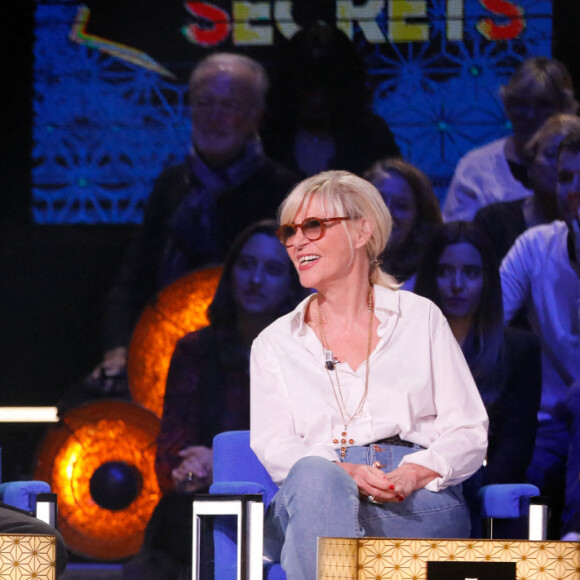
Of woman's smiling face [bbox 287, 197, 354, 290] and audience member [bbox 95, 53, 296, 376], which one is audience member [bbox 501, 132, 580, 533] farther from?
woman's smiling face [bbox 287, 197, 354, 290]

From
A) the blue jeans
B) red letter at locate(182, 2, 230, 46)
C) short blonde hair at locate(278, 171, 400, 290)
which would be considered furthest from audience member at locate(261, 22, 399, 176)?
the blue jeans

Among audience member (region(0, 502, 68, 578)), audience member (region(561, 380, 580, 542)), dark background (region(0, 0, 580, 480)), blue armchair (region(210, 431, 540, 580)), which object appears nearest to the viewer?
audience member (region(0, 502, 68, 578))

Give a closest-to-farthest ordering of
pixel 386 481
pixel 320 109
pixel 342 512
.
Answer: pixel 342 512, pixel 386 481, pixel 320 109

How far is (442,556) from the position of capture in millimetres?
1811

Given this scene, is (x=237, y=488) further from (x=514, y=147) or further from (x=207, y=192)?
(x=514, y=147)

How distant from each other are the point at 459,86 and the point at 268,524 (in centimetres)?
257

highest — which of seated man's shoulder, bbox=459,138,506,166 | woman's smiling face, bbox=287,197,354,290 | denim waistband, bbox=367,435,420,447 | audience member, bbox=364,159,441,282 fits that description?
seated man's shoulder, bbox=459,138,506,166

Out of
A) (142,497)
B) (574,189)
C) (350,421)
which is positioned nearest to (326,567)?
(350,421)

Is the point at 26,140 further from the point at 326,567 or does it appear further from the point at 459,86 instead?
the point at 326,567

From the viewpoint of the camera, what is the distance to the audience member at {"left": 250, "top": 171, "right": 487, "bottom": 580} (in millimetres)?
2303

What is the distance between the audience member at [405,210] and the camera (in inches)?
180

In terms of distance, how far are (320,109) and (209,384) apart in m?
1.27

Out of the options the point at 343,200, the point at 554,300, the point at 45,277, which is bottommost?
the point at 343,200

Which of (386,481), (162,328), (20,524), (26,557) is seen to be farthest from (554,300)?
(26,557)
